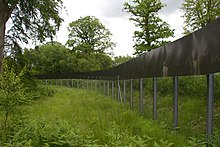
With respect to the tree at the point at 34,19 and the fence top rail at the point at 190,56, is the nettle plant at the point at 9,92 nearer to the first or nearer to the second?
the fence top rail at the point at 190,56

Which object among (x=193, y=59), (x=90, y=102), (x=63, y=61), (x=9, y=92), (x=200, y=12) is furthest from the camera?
(x=63, y=61)

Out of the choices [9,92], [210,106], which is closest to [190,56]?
[210,106]

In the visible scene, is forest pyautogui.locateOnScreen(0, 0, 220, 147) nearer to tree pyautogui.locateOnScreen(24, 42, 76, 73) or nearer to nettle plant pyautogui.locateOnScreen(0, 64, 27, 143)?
nettle plant pyautogui.locateOnScreen(0, 64, 27, 143)

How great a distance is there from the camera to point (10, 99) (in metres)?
4.15

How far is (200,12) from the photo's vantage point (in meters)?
21.4

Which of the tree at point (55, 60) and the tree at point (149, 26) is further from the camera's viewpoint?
the tree at point (55, 60)

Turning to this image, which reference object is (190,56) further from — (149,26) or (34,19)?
(149,26)

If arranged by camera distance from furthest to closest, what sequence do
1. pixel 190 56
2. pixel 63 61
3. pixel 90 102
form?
pixel 63 61 → pixel 90 102 → pixel 190 56

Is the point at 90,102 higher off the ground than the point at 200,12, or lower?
lower

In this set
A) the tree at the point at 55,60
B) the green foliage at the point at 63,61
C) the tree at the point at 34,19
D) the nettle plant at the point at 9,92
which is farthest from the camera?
the tree at the point at 55,60

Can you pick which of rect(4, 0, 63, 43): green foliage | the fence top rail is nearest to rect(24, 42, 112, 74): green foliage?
rect(4, 0, 63, 43): green foliage

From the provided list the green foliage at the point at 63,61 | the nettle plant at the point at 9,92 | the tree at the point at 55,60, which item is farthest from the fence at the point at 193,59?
the tree at the point at 55,60

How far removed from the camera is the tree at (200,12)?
66.2ft

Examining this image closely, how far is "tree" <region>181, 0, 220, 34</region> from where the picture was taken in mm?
20172
